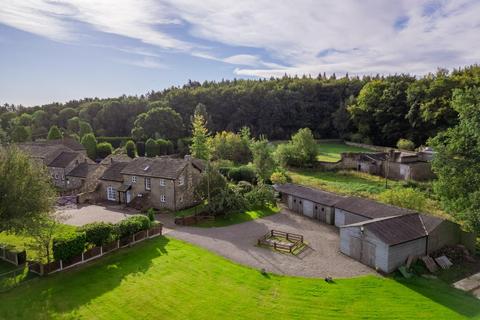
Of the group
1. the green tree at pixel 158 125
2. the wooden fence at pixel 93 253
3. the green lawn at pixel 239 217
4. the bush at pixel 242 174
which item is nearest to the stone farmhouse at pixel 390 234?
the green lawn at pixel 239 217

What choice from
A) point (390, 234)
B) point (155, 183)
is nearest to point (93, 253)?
point (155, 183)

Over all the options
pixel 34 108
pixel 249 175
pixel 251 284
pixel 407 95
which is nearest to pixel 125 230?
pixel 251 284

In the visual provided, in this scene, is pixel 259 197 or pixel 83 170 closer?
pixel 259 197

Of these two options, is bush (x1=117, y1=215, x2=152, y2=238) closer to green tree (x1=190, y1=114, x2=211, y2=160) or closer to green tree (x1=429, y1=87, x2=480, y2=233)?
green tree (x1=429, y1=87, x2=480, y2=233)

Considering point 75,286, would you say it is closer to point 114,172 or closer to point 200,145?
point 114,172

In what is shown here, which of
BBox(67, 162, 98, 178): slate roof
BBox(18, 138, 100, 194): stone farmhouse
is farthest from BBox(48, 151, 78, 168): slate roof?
BBox(67, 162, 98, 178): slate roof
